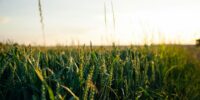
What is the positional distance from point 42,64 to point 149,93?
3.85 feet

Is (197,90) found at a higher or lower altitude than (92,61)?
lower

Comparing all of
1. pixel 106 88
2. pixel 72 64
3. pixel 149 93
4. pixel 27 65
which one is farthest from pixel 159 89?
pixel 27 65

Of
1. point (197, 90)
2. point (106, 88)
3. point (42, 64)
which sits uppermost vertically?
point (42, 64)

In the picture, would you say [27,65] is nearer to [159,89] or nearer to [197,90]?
[159,89]

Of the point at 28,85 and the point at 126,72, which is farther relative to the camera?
the point at 126,72

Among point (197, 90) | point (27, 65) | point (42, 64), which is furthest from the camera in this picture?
point (197, 90)

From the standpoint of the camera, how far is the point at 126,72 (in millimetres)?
3168

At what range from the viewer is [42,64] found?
2688 mm

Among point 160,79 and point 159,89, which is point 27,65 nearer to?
point 159,89

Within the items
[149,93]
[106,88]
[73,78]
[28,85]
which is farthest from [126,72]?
[28,85]

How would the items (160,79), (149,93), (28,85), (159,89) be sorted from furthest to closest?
(160,79), (159,89), (149,93), (28,85)

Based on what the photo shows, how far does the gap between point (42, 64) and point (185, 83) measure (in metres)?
2.69

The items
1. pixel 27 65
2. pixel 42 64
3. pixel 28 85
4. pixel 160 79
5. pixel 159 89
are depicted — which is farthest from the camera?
pixel 160 79

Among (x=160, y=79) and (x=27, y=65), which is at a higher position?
(x=27, y=65)
